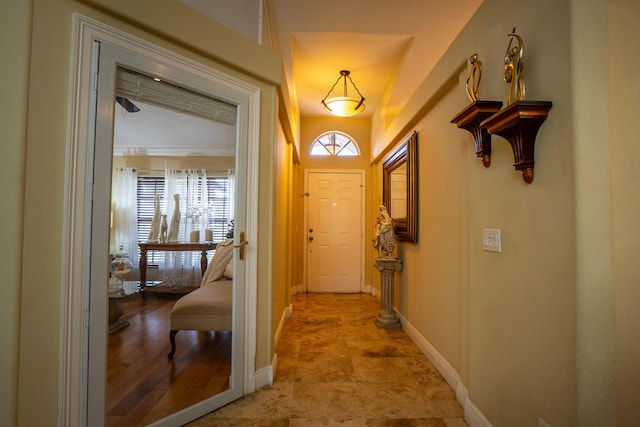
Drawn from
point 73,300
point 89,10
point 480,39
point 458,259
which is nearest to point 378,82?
point 480,39

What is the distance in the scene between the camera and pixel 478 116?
163 cm

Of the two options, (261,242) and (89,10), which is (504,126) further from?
(89,10)

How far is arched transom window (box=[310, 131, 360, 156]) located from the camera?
5.56m

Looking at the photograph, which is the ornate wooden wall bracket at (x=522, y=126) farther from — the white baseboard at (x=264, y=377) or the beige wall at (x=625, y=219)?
the white baseboard at (x=264, y=377)

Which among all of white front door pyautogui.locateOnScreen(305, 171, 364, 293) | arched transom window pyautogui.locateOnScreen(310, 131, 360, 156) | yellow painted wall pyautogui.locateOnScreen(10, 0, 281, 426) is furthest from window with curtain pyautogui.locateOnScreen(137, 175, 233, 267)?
arched transom window pyautogui.locateOnScreen(310, 131, 360, 156)

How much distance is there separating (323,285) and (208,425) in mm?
3703

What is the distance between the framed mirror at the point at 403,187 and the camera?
3.17 m

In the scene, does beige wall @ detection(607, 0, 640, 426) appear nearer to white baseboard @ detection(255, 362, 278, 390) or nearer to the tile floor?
the tile floor

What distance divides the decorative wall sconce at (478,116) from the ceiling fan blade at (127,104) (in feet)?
5.94

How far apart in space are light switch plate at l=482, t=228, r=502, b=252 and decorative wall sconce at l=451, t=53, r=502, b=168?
37 centimetres

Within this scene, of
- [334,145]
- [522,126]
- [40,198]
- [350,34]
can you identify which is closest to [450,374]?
[522,126]

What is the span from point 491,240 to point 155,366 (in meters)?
2.07

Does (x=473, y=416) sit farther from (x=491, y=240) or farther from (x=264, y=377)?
(x=264, y=377)

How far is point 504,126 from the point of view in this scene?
1.35 metres
